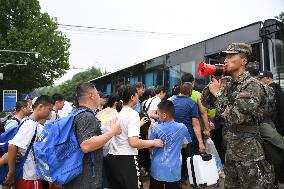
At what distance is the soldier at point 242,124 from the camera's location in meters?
3.33

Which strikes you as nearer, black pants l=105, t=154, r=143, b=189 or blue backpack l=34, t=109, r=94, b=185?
blue backpack l=34, t=109, r=94, b=185

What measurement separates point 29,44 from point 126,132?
85.3 ft

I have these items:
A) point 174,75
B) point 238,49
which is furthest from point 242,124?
point 174,75

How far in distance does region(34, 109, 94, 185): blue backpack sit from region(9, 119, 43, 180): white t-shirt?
652 mm

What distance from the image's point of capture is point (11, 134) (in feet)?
13.5

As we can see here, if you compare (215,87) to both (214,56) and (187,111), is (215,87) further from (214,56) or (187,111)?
(214,56)

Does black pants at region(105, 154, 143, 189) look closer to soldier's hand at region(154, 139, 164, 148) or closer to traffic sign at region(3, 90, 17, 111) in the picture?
soldier's hand at region(154, 139, 164, 148)

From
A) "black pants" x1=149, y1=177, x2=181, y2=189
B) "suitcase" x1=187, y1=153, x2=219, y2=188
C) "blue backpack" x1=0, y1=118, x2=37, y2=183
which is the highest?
"blue backpack" x1=0, y1=118, x2=37, y2=183

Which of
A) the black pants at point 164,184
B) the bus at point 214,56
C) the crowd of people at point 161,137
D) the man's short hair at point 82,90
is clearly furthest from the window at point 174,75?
the man's short hair at point 82,90

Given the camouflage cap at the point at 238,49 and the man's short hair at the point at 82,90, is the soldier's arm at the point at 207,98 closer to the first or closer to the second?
the camouflage cap at the point at 238,49

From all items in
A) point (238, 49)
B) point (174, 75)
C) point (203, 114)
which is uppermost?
point (174, 75)

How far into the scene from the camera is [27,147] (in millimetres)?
3793

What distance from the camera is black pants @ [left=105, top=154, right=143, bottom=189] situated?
4117mm

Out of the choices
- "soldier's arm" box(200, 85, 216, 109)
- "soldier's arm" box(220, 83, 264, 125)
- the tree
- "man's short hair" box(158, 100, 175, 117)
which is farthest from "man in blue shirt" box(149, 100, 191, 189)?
the tree
